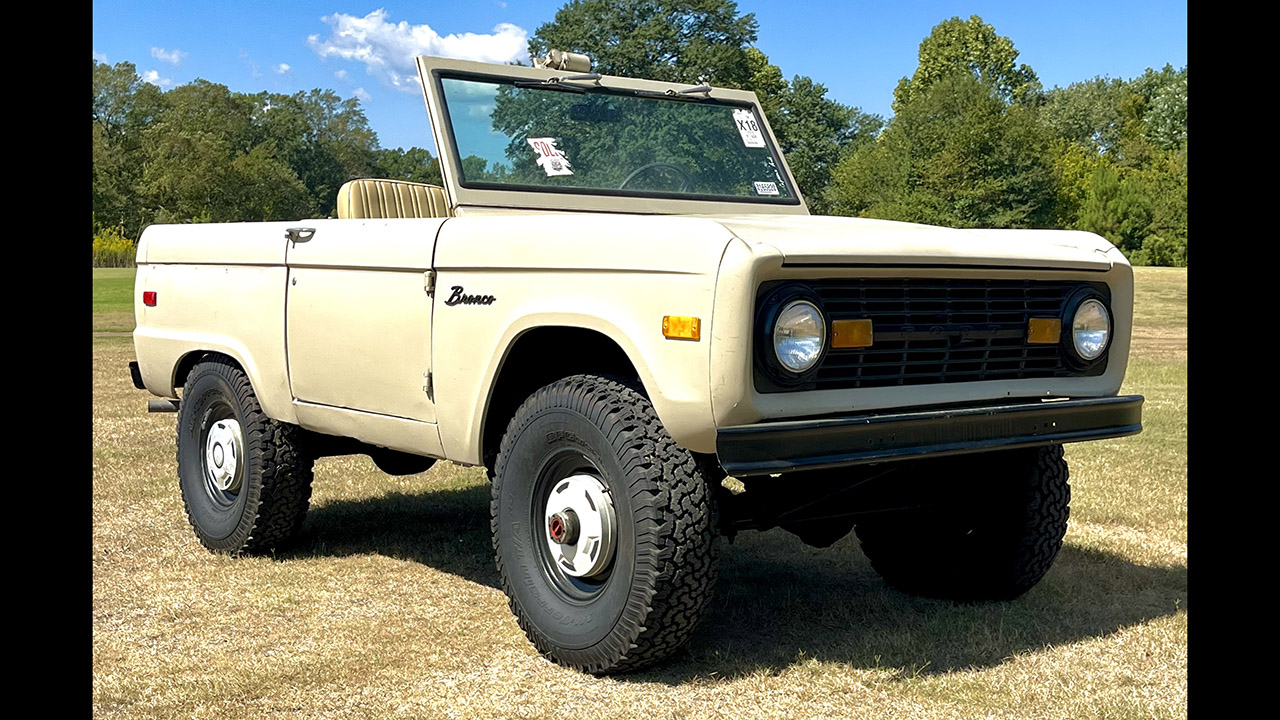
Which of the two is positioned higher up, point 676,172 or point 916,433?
point 676,172

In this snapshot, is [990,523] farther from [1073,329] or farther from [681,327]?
[681,327]

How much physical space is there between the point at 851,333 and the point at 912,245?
0.36 meters

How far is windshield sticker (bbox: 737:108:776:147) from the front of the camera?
19.5ft

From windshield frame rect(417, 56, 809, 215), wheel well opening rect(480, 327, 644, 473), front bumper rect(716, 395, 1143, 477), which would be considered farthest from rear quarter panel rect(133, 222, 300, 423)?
front bumper rect(716, 395, 1143, 477)

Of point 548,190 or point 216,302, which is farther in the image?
point 216,302

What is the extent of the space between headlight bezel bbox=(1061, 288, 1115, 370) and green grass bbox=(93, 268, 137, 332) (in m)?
19.2

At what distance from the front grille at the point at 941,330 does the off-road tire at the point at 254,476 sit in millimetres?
2831

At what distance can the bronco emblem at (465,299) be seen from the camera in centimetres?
426

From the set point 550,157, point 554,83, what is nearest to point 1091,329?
point 550,157

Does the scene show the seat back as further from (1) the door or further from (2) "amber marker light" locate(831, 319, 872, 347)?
(2) "amber marker light" locate(831, 319, 872, 347)

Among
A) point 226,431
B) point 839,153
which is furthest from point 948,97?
point 226,431

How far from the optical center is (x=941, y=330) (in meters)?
4.01

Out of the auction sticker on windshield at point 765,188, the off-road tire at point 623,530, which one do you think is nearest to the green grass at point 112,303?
the auction sticker on windshield at point 765,188
